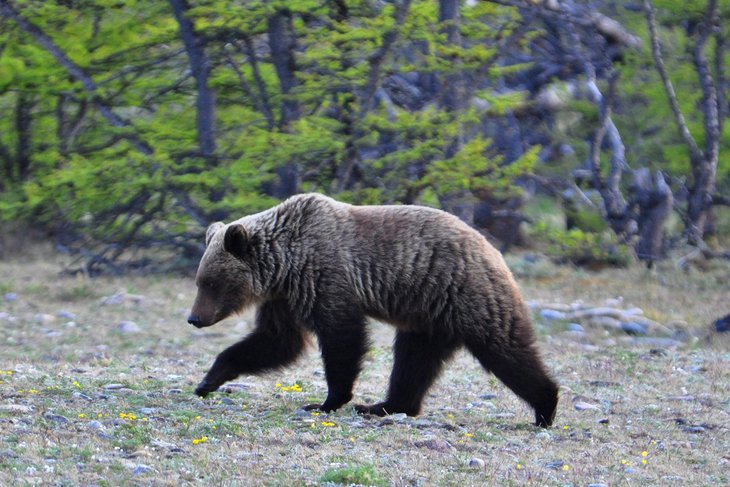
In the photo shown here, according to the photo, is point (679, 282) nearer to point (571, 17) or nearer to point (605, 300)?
point (605, 300)

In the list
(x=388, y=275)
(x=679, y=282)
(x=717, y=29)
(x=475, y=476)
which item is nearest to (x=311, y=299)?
(x=388, y=275)

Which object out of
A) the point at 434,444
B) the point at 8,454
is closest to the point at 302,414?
the point at 434,444

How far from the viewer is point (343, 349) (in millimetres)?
7406

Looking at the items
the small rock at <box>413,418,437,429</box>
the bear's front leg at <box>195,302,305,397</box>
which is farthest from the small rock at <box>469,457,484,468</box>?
the bear's front leg at <box>195,302,305,397</box>

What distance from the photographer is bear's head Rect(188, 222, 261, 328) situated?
7.84 metres

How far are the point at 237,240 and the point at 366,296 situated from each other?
1.03 m

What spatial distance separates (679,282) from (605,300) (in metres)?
1.90

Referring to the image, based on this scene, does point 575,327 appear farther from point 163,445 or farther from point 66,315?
point 163,445

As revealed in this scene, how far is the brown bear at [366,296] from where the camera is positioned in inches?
291

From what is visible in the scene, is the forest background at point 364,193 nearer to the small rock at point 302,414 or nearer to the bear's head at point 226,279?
the small rock at point 302,414

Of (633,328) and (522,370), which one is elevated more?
(522,370)

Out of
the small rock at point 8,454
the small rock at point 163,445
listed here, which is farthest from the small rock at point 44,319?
the small rock at point 8,454

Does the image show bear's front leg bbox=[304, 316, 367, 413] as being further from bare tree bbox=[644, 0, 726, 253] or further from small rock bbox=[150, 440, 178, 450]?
bare tree bbox=[644, 0, 726, 253]

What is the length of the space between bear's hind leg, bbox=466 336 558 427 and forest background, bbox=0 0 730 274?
24.7 feet
